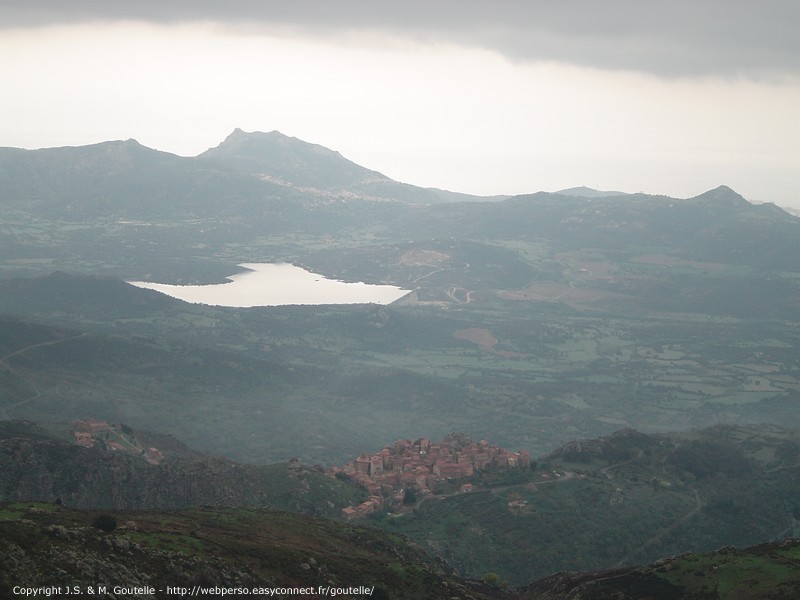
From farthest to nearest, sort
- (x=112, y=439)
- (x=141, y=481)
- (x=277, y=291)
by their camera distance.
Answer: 1. (x=277, y=291)
2. (x=112, y=439)
3. (x=141, y=481)

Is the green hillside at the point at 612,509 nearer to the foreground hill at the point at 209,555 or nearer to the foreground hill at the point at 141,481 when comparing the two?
the foreground hill at the point at 141,481

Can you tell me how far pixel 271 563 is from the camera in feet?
117

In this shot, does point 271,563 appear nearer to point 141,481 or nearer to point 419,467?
point 141,481

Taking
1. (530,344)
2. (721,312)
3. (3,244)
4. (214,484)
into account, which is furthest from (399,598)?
(3,244)

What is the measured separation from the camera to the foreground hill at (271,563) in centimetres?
2816

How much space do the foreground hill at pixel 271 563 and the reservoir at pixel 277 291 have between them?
114m

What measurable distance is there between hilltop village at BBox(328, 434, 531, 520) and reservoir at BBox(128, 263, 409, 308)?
298 feet

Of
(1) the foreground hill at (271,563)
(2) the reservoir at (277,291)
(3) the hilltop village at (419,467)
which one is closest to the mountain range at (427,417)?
(1) the foreground hill at (271,563)

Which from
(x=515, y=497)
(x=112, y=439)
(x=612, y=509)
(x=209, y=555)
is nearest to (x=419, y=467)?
(x=515, y=497)

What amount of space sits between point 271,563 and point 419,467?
1217 inches

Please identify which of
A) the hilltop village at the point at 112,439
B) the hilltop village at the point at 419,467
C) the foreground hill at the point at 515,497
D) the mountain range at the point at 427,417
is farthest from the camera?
the hilltop village at the point at 112,439

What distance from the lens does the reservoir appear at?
6506 inches

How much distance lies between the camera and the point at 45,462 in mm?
56312

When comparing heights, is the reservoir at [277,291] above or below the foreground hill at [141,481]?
above
